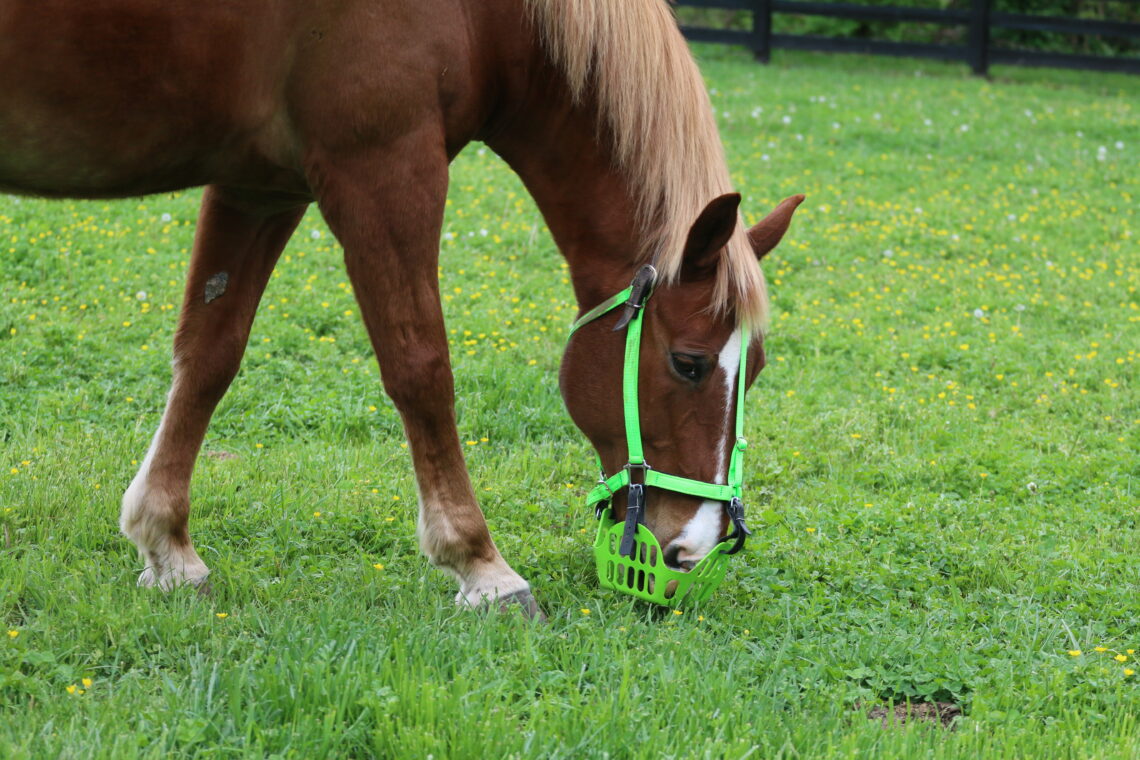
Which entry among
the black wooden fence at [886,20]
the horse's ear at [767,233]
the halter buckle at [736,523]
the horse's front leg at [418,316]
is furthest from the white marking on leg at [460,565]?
the black wooden fence at [886,20]

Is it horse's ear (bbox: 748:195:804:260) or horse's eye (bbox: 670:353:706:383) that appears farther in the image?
horse's ear (bbox: 748:195:804:260)

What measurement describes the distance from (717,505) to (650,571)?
253mm

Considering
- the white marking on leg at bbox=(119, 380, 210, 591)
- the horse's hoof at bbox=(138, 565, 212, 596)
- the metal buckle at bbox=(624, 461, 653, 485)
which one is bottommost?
the horse's hoof at bbox=(138, 565, 212, 596)

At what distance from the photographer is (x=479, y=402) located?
4.95 metres

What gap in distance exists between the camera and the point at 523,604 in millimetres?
3188

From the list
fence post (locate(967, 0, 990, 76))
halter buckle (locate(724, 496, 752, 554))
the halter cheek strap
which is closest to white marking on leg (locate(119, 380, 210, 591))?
the halter cheek strap

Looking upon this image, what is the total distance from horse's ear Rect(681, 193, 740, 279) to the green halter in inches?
4.3

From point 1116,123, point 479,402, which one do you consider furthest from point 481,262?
point 1116,123

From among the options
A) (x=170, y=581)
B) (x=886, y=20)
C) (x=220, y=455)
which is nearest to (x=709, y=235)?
(x=170, y=581)

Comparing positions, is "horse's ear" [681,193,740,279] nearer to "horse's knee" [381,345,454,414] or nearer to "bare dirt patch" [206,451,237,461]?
"horse's knee" [381,345,454,414]

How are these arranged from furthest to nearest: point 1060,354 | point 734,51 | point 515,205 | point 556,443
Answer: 1. point 734,51
2. point 515,205
3. point 1060,354
4. point 556,443

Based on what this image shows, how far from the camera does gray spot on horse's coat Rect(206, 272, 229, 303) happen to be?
11.3 ft

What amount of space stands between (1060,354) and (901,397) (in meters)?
1.19

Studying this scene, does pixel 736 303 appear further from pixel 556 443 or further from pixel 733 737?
pixel 556 443
